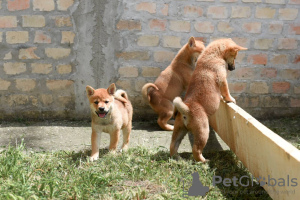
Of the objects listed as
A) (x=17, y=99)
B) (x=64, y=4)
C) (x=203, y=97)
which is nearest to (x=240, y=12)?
(x=203, y=97)

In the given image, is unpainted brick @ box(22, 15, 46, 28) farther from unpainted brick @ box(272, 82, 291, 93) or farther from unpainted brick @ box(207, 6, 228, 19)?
unpainted brick @ box(272, 82, 291, 93)

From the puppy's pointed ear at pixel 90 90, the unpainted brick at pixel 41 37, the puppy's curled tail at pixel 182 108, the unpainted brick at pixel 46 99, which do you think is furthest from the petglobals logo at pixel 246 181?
the unpainted brick at pixel 41 37

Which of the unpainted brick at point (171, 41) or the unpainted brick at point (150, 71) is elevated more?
the unpainted brick at point (171, 41)

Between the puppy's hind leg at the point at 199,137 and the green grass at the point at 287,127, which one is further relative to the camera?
the green grass at the point at 287,127

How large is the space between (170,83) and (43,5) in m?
2.43

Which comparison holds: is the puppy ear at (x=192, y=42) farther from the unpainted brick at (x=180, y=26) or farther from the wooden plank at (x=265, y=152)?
the wooden plank at (x=265, y=152)

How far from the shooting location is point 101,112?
385 cm

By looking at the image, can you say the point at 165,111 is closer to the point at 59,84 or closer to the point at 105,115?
the point at 105,115

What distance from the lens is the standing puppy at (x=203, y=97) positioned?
3.81m

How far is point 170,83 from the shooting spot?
5363 mm

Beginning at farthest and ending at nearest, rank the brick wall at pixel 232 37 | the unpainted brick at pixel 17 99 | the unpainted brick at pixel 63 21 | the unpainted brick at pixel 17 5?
the unpainted brick at pixel 17 99 → the brick wall at pixel 232 37 → the unpainted brick at pixel 63 21 → the unpainted brick at pixel 17 5

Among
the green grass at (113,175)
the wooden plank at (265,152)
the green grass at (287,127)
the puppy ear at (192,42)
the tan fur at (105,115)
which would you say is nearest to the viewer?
the wooden plank at (265,152)

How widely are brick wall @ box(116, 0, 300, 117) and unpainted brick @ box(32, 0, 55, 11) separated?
112 cm

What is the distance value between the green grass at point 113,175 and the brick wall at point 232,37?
76.7 inches
